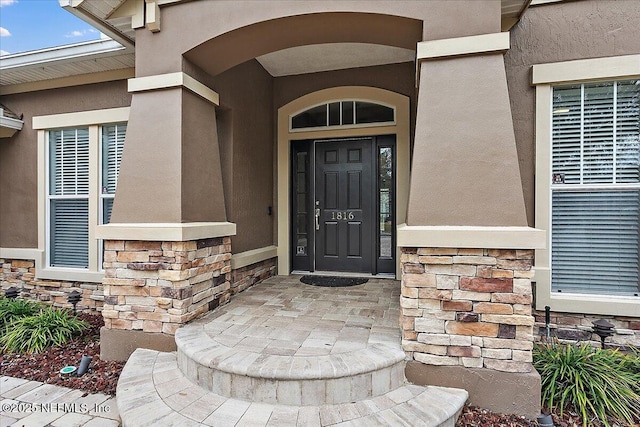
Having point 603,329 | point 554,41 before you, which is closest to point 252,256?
point 603,329

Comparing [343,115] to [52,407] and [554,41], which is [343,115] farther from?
[52,407]

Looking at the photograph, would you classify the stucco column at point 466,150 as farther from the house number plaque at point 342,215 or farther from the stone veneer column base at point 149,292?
the house number plaque at point 342,215

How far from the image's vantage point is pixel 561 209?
3.13m

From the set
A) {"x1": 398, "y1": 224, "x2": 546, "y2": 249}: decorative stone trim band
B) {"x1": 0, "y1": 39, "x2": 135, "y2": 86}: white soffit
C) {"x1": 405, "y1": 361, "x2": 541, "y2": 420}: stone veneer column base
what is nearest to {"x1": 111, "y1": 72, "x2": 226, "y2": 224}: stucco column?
{"x1": 0, "y1": 39, "x2": 135, "y2": 86}: white soffit

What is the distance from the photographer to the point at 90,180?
432 centimetres

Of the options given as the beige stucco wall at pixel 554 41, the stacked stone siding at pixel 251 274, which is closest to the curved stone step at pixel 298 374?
the stacked stone siding at pixel 251 274

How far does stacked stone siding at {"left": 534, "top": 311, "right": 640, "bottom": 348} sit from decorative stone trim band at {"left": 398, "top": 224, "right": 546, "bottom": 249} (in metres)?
1.33

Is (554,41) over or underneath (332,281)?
over

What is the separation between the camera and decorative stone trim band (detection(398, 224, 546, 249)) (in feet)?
7.25

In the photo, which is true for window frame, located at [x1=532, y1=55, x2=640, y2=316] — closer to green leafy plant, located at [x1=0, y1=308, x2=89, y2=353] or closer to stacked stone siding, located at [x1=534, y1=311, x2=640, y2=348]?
stacked stone siding, located at [x1=534, y1=311, x2=640, y2=348]

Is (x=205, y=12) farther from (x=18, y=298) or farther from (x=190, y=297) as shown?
(x=18, y=298)

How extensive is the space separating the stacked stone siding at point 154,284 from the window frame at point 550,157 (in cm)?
313

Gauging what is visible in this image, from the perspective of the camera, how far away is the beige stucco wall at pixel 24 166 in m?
4.49

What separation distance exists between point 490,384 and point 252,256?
2887mm
